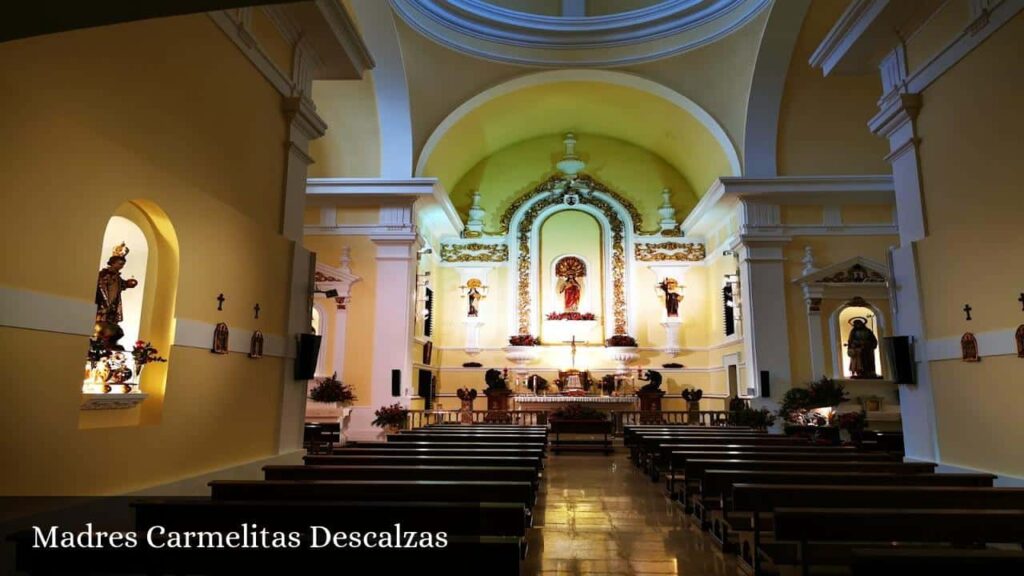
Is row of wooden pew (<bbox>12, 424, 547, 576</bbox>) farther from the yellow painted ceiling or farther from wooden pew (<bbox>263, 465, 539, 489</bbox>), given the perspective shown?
the yellow painted ceiling

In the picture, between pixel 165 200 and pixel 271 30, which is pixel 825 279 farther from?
pixel 165 200

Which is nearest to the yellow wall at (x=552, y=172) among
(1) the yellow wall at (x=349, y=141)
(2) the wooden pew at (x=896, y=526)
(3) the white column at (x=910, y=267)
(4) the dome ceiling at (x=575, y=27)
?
(4) the dome ceiling at (x=575, y=27)

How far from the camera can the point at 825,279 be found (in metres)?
12.0

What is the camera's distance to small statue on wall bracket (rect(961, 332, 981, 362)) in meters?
5.08

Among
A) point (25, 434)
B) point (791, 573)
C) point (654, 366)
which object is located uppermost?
point (654, 366)

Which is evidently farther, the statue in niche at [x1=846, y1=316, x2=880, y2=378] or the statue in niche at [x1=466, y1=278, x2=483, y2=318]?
the statue in niche at [x1=466, y1=278, x2=483, y2=318]

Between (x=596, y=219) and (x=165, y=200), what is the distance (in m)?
13.2

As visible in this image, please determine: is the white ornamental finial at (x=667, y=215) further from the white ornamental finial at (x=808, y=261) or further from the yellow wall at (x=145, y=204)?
the yellow wall at (x=145, y=204)

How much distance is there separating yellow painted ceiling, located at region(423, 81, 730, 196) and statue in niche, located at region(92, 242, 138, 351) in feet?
31.0

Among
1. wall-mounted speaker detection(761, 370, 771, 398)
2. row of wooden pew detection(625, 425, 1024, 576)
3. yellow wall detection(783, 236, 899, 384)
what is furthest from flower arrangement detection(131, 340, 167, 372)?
yellow wall detection(783, 236, 899, 384)

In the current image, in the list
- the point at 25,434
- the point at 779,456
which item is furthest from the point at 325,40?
the point at 779,456

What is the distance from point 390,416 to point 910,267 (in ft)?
26.5

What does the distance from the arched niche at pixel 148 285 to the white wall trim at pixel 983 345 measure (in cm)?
637

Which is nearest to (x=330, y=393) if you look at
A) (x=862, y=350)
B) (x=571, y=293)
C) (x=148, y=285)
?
(x=148, y=285)
